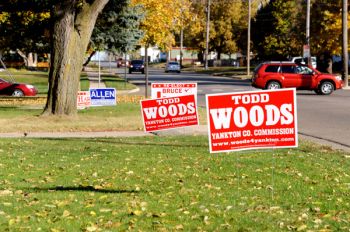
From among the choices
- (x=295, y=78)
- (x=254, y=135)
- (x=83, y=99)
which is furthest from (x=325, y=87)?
(x=254, y=135)

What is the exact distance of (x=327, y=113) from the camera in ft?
81.5

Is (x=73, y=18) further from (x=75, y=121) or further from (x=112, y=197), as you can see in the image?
(x=112, y=197)

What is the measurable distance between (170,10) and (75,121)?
16369 millimetres

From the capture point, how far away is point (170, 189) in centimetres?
933

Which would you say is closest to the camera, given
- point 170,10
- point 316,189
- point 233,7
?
point 316,189

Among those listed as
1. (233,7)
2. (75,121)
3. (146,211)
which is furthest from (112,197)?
(233,7)

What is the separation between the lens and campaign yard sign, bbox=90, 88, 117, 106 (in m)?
21.9

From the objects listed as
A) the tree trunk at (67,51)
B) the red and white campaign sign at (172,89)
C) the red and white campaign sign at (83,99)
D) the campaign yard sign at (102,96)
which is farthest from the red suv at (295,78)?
the red and white campaign sign at (172,89)

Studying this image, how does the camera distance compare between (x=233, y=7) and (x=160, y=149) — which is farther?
(x=233, y=7)

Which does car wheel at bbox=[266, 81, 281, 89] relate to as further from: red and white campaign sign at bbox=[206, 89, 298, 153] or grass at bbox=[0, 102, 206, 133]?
red and white campaign sign at bbox=[206, 89, 298, 153]

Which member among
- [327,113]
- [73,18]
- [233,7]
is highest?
[233,7]

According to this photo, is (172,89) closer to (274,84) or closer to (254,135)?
(254,135)

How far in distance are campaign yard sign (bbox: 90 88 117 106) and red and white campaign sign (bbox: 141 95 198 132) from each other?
8.26 metres

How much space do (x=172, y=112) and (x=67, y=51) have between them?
8.17 metres
